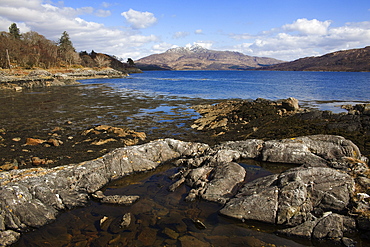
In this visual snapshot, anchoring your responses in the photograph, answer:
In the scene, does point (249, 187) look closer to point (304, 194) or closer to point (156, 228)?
point (304, 194)

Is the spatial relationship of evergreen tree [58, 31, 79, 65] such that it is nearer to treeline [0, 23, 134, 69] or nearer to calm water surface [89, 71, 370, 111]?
treeline [0, 23, 134, 69]

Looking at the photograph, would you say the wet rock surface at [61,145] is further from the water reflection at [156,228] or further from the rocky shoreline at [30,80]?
the rocky shoreline at [30,80]

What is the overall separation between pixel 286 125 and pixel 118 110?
2060 cm

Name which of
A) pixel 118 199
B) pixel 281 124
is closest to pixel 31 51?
pixel 281 124

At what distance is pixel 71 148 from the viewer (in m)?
15.5

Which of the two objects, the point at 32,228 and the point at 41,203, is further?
the point at 41,203

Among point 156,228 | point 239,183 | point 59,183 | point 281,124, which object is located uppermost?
point 281,124

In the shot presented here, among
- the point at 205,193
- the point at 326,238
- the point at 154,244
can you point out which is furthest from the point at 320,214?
the point at 154,244

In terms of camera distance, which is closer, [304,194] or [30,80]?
[304,194]

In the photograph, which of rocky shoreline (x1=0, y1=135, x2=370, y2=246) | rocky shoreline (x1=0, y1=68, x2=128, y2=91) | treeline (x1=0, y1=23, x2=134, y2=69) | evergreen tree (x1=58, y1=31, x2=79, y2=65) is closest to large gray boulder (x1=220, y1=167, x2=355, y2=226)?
rocky shoreline (x1=0, y1=135, x2=370, y2=246)

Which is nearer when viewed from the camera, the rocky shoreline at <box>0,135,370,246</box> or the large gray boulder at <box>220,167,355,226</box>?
the rocky shoreline at <box>0,135,370,246</box>

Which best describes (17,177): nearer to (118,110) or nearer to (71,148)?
→ (71,148)

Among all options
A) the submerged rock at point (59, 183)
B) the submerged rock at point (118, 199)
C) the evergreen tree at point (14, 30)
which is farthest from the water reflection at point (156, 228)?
the evergreen tree at point (14, 30)

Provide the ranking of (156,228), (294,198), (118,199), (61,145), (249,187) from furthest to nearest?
(61,145)
(249,187)
(118,199)
(294,198)
(156,228)
